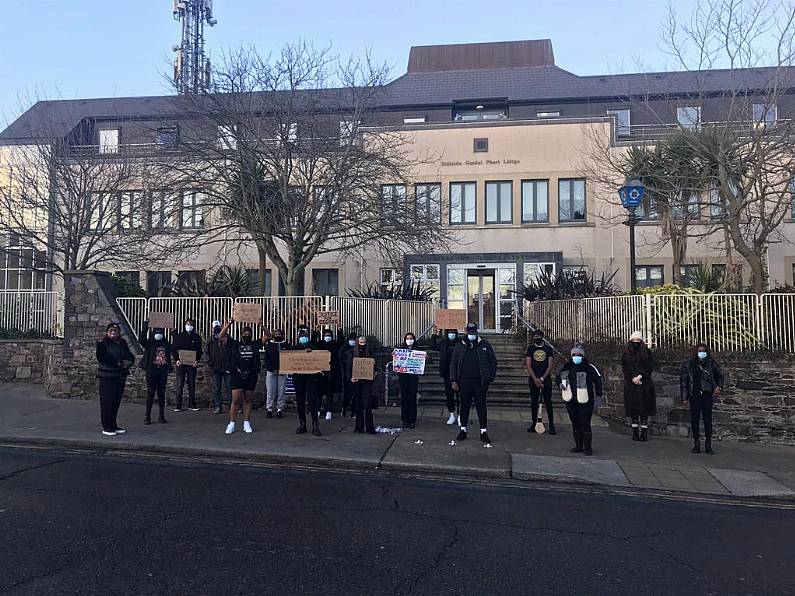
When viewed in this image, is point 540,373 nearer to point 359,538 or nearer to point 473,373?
point 473,373

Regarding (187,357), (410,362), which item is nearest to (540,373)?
(410,362)

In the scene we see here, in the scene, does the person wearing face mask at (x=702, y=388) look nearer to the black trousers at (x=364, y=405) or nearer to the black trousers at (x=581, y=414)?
the black trousers at (x=581, y=414)

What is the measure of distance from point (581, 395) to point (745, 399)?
12.0 feet

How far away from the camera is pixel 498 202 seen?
2317 centimetres

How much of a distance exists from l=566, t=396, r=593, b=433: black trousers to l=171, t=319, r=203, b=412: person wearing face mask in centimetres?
733

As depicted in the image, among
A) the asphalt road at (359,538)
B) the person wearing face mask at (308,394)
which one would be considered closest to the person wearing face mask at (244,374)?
the person wearing face mask at (308,394)

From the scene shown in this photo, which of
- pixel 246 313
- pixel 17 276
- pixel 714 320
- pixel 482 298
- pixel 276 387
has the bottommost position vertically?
pixel 276 387

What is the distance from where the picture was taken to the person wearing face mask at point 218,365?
11482 millimetres

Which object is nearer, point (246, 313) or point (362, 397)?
point (362, 397)

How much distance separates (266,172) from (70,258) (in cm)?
866

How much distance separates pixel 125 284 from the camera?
15.3 meters

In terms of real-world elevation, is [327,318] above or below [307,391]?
above

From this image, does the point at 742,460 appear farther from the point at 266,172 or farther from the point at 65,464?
the point at 266,172

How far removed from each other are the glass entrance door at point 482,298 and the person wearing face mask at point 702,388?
1324 cm
